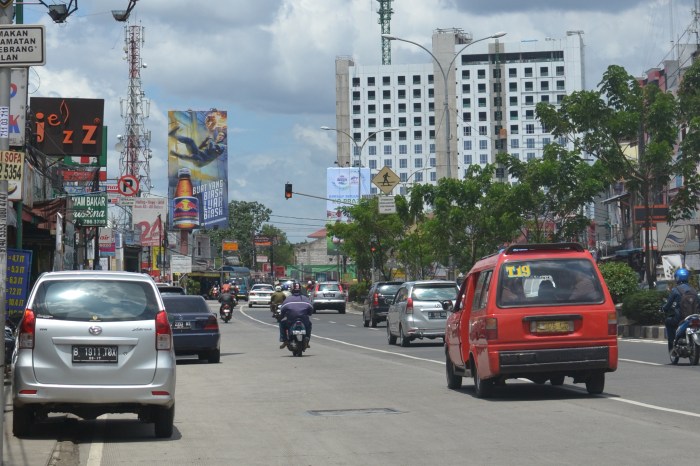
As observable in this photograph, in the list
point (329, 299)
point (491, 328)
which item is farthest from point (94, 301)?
point (329, 299)

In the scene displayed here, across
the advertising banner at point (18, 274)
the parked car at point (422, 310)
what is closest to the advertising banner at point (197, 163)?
the parked car at point (422, 310)

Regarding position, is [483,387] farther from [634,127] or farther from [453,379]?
[634,127]

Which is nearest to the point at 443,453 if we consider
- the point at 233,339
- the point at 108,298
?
the point at 108,298

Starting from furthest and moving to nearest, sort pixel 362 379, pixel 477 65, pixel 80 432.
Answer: pixel 477 65, pixel 362 379, pixel 80 432

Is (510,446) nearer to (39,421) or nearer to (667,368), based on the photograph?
(39,421)

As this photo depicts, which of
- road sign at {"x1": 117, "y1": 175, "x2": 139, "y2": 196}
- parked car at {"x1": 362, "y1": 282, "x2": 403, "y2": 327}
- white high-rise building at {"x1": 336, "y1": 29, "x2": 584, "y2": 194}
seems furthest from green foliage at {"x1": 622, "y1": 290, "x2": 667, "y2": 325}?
white high-rise building at {"x1": 336, "y1": 29, "x2": 584, "y2": 194}

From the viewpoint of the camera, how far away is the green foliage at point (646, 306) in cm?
3262

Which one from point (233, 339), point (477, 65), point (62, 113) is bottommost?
point (233, 339)

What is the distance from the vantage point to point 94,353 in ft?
38.9

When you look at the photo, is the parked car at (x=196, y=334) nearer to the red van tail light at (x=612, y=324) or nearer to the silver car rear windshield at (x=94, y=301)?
the red van tail light at (x=612, y=324)

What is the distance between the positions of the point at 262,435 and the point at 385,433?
1.31 metres

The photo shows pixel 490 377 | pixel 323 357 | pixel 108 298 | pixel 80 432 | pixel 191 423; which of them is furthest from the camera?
pixel 323 357

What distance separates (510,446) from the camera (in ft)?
36.3

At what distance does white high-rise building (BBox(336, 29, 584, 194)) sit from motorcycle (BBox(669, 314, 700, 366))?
6096 inches
